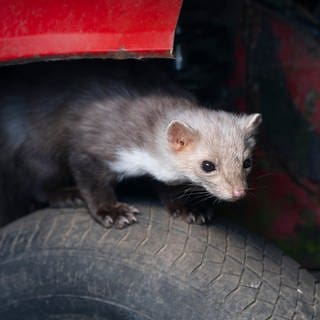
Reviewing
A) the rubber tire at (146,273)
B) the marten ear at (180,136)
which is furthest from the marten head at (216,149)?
the rubber tire at (146,273)

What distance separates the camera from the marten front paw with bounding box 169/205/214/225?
7.73ft

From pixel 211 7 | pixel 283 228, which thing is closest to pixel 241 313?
pixel 283 228

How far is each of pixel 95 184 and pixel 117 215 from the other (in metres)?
0.20

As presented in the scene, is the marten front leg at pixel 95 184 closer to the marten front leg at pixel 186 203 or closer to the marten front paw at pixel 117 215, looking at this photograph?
the marten front paw at pixel 117 215

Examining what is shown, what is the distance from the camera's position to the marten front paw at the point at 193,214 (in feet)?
7.73

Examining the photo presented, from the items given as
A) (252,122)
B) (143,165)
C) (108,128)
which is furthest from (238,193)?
(108,128)

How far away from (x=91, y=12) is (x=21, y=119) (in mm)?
948

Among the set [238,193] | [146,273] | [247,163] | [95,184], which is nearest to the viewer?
[146,273]

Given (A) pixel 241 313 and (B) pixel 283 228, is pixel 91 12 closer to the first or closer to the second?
(A) pixel 241 313

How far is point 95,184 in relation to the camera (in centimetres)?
251

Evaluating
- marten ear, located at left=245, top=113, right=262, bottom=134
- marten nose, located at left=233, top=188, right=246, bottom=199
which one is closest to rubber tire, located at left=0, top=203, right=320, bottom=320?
marten nose, located at left=233, top=188, right=246, bottom=199

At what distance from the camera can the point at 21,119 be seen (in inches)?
110

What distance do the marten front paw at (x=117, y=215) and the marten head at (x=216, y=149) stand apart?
218 millimetres

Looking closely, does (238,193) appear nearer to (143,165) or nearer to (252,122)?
(252,122)
